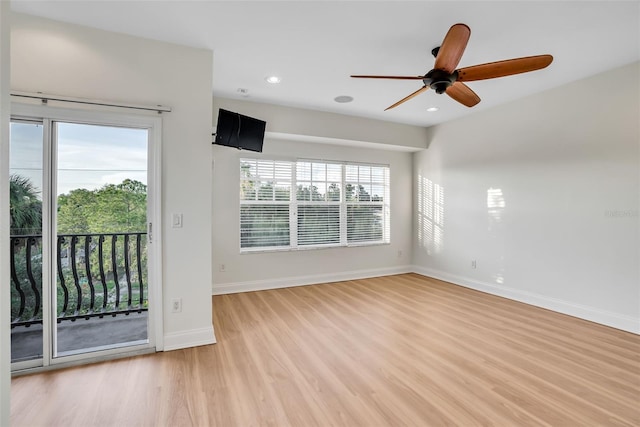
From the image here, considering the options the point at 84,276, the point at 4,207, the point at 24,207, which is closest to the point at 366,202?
the point at 84,276

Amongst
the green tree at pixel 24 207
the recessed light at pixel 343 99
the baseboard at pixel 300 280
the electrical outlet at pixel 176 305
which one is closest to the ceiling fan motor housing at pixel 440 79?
the recessed light at pixel 343 99

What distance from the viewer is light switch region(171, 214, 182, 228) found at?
2.61m

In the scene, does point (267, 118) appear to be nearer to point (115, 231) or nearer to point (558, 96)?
point (115, 231)

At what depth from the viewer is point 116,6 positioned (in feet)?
7.06

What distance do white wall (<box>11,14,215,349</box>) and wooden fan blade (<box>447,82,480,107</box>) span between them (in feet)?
7.33

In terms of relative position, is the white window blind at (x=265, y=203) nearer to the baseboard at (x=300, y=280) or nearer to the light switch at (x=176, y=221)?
the baseboard at (x=300, y=280)

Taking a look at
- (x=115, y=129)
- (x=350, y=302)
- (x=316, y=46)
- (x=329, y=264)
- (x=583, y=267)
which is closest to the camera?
(x=115, y=129)

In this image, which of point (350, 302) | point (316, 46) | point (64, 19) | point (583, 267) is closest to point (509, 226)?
point (583, 267)

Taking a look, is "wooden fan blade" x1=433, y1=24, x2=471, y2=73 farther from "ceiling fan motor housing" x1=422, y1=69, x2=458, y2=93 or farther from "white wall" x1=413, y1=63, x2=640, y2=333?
"white wall" x1=413, y1=63, x2=640, y2=333

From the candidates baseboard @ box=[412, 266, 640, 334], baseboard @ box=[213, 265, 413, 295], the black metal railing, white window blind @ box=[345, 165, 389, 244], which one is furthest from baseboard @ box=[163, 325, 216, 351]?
baseboard @ box=[412, 266, 640, 334]

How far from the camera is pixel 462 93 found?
268 centimetres

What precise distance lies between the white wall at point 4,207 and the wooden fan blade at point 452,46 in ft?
6.96

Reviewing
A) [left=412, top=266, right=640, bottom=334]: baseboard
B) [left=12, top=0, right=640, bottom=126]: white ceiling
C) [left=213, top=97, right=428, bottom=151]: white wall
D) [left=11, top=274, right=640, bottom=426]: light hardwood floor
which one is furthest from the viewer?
[left=213, top=97, right=428, bottom=151]: white wall

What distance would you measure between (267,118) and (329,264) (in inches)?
103
